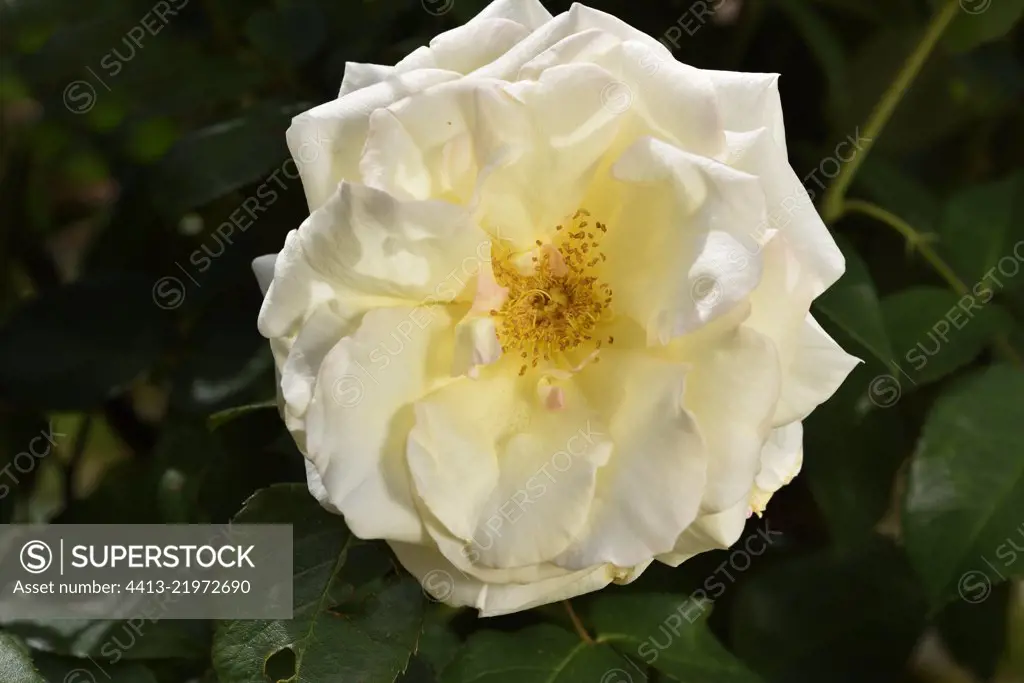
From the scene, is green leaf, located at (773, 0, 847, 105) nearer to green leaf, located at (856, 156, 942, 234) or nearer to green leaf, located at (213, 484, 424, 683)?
green leaf, located at (856, 156, 942, 234)

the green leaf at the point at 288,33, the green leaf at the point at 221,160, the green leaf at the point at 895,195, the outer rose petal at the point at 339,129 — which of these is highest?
the outer rose petal at the point at 339,129

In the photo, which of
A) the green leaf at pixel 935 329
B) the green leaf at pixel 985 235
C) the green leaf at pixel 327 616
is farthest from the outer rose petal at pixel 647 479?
the green leaf at pixel 985 235

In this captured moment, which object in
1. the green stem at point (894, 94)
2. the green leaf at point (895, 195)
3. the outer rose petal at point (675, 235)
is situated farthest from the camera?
the green leaf at point (895, 195)

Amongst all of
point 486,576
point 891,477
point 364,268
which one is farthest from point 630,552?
point 891,477

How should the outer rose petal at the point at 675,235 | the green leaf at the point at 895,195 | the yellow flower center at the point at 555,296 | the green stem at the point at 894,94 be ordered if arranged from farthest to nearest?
the green leaf at the point at 895,195 → the green stem at the point at 894,94 → the yellow flower center at the point at 555,296 → the outer rose petal at the point at 675,235

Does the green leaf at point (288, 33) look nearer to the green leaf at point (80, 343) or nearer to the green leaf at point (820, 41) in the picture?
the green leaf at point (80, 343)

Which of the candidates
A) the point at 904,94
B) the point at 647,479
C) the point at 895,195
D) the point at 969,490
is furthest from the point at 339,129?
the point at 904,94

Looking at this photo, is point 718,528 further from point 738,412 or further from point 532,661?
point 532,661

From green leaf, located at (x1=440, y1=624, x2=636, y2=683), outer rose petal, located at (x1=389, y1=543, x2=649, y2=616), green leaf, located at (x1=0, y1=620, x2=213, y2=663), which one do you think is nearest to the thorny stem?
green leaf, located at (x1=440, y1=624, x2=636, y2=683)
